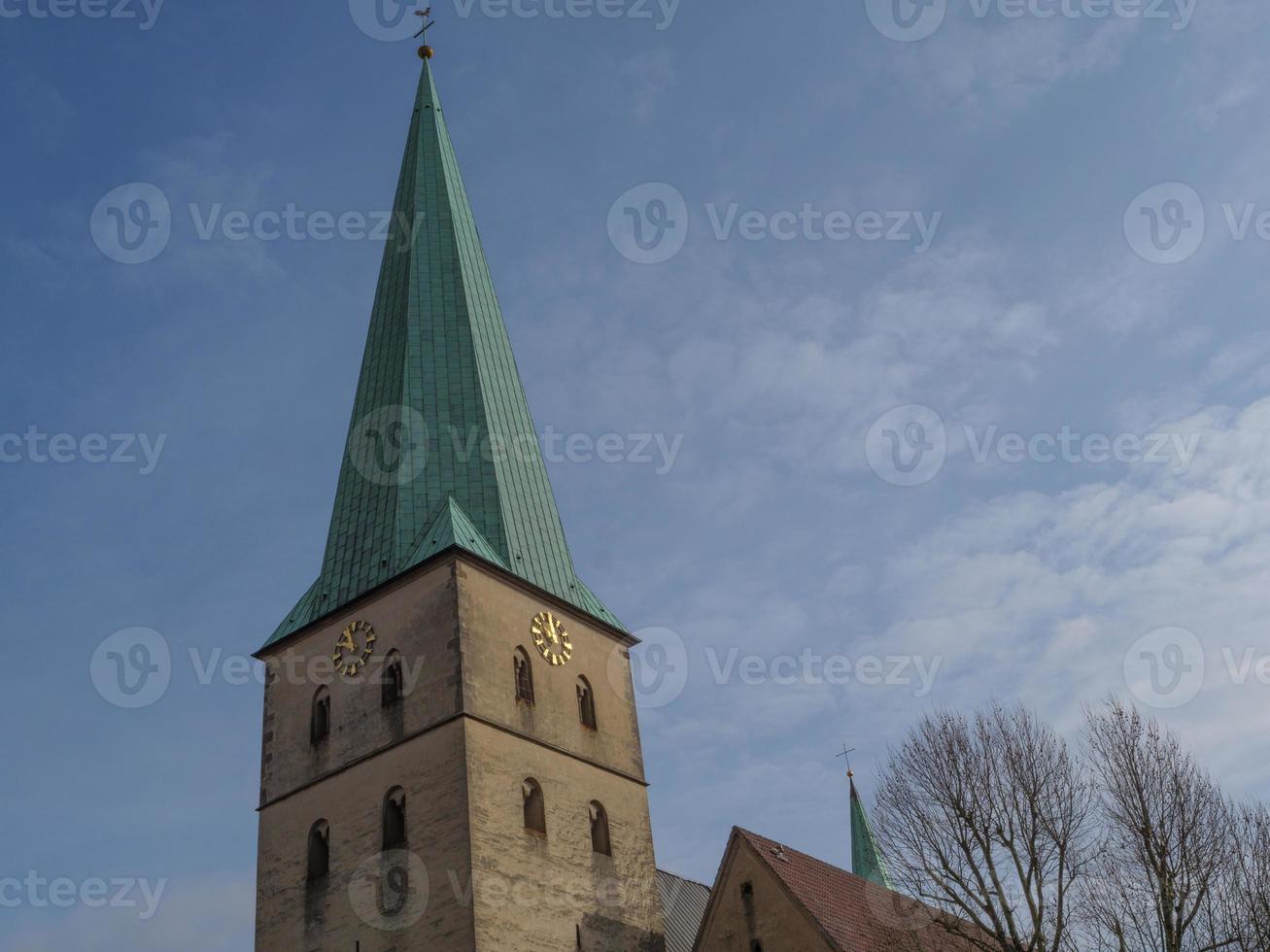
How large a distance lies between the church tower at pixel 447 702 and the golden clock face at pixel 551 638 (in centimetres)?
7

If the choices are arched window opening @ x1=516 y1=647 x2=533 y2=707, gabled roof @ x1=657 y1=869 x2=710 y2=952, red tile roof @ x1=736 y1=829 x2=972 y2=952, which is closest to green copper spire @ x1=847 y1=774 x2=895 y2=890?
gabled roof @ x1=657 y1=869 x2=710 y2=952

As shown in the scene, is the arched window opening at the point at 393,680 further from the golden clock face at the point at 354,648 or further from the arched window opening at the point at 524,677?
the arched window opening at the point at 524,677

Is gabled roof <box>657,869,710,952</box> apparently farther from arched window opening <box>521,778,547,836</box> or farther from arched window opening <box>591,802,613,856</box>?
arched window opening <box>521,778,547,836</box>

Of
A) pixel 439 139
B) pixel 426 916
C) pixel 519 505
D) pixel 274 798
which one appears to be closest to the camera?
pixel 426 916

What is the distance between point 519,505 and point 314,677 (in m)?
7.01

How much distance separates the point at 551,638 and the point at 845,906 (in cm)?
972

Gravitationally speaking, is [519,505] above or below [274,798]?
above

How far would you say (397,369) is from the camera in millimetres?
37500

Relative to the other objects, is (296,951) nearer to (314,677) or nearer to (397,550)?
(314,677)

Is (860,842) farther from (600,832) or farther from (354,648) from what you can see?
(354,648)

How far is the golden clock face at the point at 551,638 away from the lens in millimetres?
33750

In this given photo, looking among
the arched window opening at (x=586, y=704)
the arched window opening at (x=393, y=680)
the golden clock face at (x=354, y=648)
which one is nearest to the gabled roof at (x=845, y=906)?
the arched window opening at (x=586, y=704)

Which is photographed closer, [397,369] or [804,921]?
[804,921]

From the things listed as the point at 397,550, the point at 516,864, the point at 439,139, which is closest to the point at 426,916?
the point at 516,864
